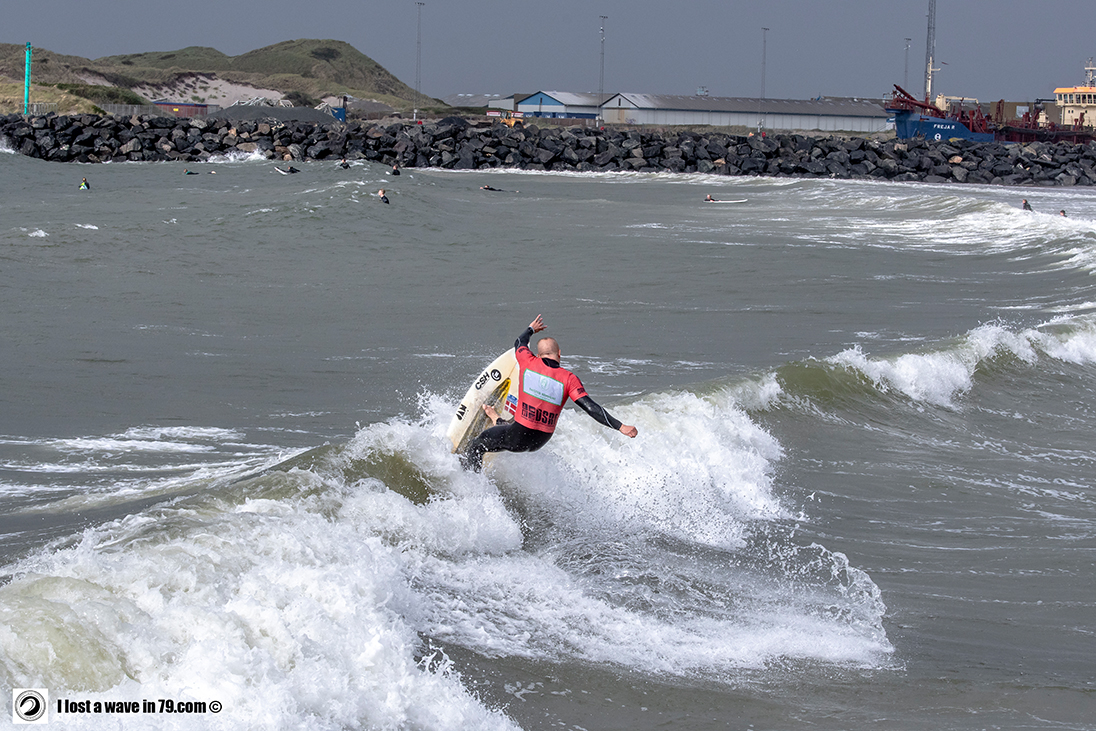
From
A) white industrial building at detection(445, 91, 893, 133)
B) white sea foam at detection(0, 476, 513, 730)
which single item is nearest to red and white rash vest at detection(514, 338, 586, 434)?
white sea foam at detection(0, 476, 513, 730)

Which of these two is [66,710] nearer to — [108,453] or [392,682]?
[392,682]

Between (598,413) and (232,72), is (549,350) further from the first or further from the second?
(232,72)

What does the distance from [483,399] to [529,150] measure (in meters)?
52.7

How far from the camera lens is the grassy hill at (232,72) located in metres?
106

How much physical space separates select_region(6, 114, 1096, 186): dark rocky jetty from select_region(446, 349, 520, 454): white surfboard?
49.5 metres

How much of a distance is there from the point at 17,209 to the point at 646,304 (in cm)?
2011

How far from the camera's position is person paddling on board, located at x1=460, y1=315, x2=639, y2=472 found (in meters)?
7.35

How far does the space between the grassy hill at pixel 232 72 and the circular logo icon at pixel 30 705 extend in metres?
73.7

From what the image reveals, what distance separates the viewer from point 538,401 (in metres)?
7.39

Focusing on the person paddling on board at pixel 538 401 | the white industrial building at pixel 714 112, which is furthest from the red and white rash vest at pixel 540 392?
the white industrial building at pixel 714 112

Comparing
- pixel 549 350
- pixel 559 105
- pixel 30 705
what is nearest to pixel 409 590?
pixel 30 705

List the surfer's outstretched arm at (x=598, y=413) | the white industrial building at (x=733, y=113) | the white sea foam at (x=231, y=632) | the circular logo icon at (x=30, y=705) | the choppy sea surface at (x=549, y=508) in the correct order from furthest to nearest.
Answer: the white industrial building at (x=733, y=113) → the surfer's outstretched arm at (x=598, y=413) → the choppy sea surface at (x=549, y=508) → the white sea foam at (x=231, y=632) → the circular logo icon at (x=30, y=705)

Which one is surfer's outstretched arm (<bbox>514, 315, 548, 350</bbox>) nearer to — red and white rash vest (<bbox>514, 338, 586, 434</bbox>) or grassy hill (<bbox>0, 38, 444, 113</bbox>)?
red and white rash vest (<bbox>514, 338, 586, 434</bbox>)

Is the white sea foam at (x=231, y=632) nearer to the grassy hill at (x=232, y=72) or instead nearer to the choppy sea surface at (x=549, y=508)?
the choppy sea surface at (x=549, y=508)
